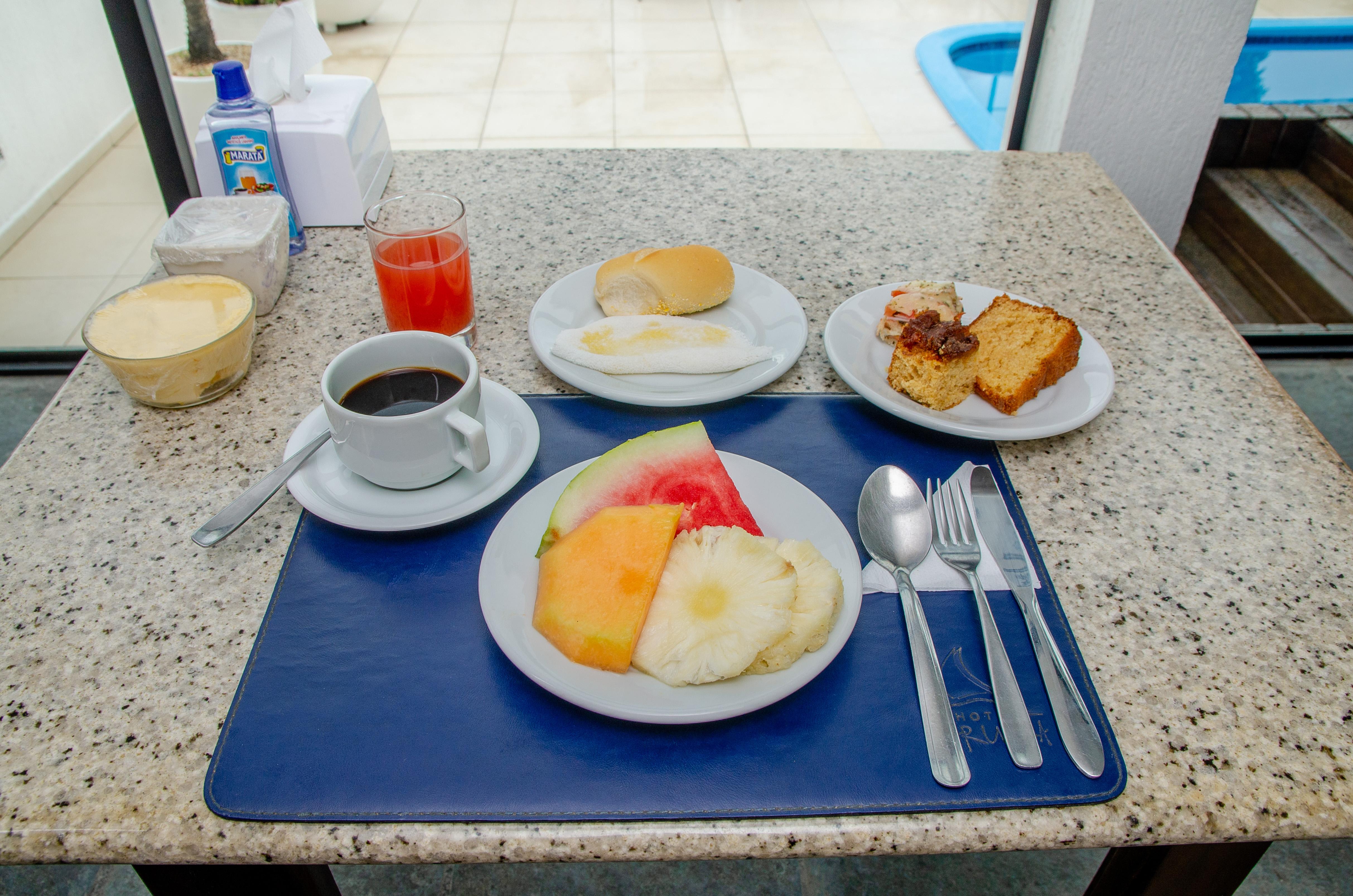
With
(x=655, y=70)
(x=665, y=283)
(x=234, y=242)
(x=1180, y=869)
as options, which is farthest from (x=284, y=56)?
(x=655, y=70)

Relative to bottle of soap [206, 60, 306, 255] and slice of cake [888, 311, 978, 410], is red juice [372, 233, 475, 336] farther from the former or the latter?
slice of cake [888, 311, 978, 410]

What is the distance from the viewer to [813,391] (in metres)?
0.93

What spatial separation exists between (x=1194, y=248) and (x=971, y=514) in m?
2.22

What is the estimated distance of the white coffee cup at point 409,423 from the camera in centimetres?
70

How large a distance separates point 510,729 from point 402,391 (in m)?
0.34

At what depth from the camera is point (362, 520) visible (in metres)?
0.71

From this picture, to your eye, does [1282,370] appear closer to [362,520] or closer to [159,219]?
[362,520]

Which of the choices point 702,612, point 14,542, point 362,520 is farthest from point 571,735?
point 14,542

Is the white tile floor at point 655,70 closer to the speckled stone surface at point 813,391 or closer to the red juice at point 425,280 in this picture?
the speckled stone surface at point 813,391

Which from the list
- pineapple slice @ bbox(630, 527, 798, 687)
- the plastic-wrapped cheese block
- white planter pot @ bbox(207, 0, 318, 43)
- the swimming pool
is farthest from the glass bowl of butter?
the swimming pool

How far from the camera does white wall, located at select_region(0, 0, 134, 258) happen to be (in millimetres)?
1594

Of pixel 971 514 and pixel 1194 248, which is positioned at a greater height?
pixel 971 514

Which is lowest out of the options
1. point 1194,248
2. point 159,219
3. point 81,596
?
point 1194,248

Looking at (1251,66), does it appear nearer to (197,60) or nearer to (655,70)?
(655,70)
